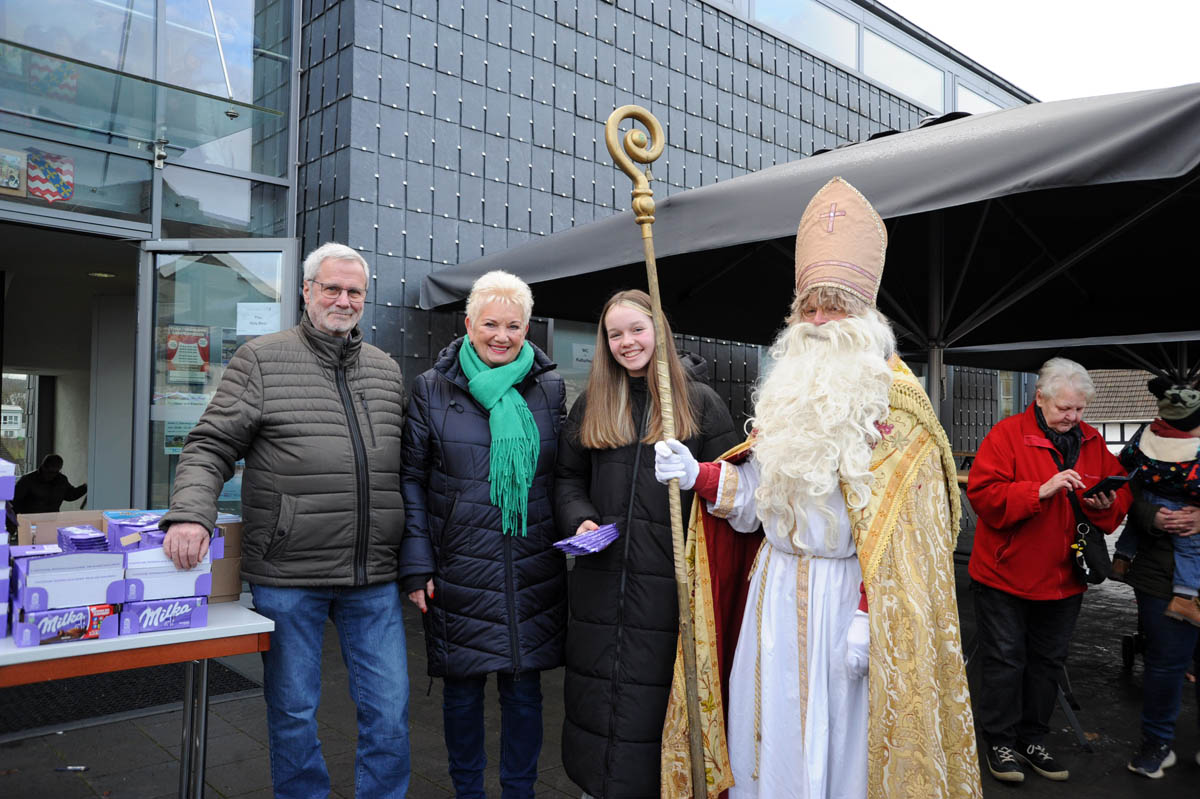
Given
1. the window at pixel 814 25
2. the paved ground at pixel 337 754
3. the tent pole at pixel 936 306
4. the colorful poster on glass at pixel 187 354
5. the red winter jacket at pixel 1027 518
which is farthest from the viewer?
the window at pixel 814 25

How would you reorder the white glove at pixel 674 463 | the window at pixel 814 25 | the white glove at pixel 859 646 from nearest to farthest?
the white glove at pixel 859 646
the white glove at pixel 674 463
the window at pixel 814 25

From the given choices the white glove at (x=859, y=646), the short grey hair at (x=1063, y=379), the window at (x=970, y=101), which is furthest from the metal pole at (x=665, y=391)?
the window at (x=970, y=101)

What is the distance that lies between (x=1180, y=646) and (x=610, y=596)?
8.09 feet

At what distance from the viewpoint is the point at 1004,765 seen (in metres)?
3.24

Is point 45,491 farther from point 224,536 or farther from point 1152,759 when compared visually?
point 1152,759

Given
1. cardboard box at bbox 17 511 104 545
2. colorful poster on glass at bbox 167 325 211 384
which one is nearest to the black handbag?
cardboard box at bbox 17 511 104 545

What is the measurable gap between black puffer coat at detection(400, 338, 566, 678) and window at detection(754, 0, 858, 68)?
26.3 feet

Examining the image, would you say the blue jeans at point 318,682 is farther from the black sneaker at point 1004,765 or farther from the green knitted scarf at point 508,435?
the black sneaker at point 1004,765

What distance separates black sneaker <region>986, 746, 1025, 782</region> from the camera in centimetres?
321

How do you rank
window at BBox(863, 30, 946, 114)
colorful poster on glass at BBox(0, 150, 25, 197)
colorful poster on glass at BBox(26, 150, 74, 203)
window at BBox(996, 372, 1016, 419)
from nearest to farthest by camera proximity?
colorful poster on glass at BBox(0, 150, 25, 197)
colorful poster on glass at BBox(26, 150, 74, 203)
window at BBox(863, 30, 946, 114)
window at BBox(996, 372, 1016, 419)

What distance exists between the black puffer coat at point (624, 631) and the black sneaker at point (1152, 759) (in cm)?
224

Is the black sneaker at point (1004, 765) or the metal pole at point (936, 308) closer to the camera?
the black sneaker at point (1004, 765)

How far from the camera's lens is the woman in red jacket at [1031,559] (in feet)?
10.7

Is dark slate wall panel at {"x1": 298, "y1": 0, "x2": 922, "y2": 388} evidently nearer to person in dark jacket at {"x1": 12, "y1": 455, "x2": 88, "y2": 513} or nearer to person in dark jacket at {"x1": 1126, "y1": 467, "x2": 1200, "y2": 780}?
person in dark jacket at {"x1": 12, "y1": 455, "x2": 88, "y2": 513}
